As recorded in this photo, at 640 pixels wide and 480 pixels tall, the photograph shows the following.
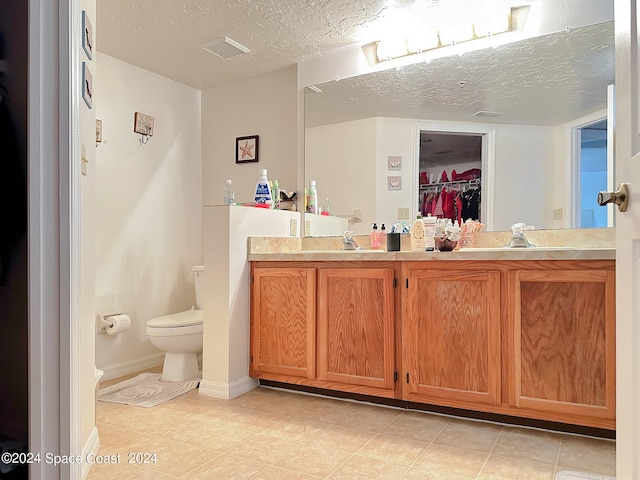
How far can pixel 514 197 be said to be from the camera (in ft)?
8.30

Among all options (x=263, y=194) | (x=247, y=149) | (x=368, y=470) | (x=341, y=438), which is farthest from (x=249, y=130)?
(x=368, y=470)

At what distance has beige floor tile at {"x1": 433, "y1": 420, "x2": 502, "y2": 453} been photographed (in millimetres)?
1951

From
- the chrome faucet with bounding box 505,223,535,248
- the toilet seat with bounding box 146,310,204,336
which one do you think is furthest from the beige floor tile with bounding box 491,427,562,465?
the toilet seat with bounding box 146,310,204,336

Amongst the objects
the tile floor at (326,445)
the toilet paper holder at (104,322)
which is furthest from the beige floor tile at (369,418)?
the toilet paper holder at (104,322)

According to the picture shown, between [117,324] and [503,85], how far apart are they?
2823 millimetres

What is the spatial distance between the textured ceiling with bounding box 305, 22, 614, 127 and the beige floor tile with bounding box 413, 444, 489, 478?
1757 mm

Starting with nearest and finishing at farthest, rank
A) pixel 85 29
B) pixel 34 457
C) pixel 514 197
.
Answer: pixel 34 457
pixel 85 29
pixel 514 197

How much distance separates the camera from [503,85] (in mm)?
2586

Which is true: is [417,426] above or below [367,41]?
below

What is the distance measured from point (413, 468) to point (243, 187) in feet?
8.15

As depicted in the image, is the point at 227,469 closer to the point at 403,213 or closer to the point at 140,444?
the point at 140,444

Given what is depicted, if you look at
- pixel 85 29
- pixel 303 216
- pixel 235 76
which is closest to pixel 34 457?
pixel 85 29

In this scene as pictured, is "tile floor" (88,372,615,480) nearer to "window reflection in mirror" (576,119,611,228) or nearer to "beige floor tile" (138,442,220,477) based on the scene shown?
"beige floor tile" (138,442,220,477)

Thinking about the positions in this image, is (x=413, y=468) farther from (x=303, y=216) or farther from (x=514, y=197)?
(x=303, y=216)
